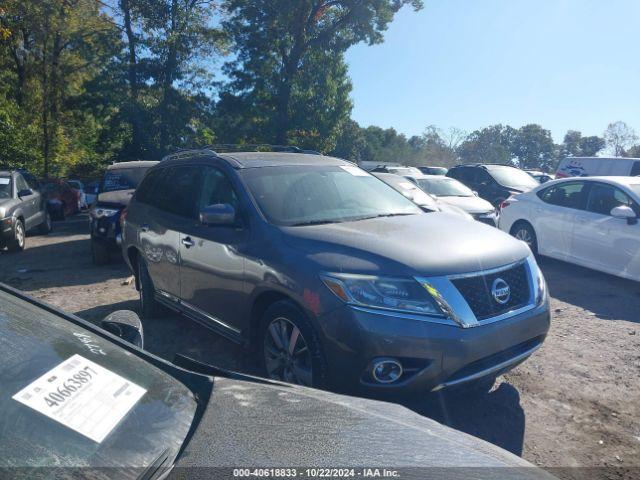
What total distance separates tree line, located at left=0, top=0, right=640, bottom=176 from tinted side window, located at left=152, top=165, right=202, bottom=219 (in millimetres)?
20765

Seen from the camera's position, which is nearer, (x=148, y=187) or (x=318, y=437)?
(x=318, y=437)

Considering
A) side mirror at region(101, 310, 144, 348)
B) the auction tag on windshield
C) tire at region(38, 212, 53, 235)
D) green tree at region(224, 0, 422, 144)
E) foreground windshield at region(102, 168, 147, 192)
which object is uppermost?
green tree at region(224, 0, 422, 144)

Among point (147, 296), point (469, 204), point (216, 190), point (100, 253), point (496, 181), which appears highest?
point (216, 190)

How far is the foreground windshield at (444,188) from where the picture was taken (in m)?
11.8

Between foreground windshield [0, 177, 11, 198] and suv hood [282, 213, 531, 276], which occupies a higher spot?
suv hood [282, 213, 531, 276]

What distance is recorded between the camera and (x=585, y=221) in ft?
→ 26.8

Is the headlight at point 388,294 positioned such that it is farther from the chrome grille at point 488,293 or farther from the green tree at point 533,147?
the green tree at point 533,147

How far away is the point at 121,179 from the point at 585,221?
851 centimetres

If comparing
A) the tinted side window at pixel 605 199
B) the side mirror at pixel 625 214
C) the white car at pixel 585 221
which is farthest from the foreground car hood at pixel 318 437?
the tinted side window at pixel 605 199

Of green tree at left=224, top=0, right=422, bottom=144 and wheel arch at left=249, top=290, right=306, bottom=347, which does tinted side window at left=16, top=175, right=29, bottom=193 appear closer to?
wheel arch at left=249, top=290, right=306, bottom=347

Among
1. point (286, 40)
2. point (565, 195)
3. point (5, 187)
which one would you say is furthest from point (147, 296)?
point (286, 40)

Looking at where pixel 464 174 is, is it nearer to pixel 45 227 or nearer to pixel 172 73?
pixel 45 227

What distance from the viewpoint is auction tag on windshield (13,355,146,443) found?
5.37ft

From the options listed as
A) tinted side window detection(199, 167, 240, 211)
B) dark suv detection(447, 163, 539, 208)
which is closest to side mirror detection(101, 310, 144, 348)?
tinted side window detection(199, 167, 240, 211)
